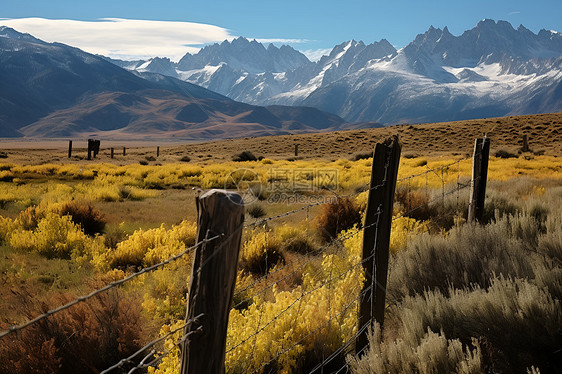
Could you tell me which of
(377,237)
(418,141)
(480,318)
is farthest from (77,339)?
(418,141)

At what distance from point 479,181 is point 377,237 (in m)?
3.67

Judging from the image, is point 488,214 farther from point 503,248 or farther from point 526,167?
point 526,167

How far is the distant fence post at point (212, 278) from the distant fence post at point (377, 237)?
2.12 meters

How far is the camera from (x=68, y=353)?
430 cm

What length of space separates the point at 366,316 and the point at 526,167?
2010cm

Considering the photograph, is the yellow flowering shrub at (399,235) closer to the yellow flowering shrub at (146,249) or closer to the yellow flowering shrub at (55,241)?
the yellow flowering shrub at (146,249)

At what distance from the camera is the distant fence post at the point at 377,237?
432 centimetres

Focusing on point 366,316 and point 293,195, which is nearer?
point 366,316

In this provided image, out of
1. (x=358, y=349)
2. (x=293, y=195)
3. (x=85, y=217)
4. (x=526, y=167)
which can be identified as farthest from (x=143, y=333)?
(x=526, y=167)

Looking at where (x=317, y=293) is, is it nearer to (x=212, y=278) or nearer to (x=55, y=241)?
(x=212, y=278)

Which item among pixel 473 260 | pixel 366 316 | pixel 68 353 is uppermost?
pixel 473 260

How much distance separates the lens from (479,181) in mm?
7258

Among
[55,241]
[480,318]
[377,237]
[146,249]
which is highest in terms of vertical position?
[377,237]

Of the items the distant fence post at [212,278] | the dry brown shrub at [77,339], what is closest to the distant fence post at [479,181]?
the dry brown shrub at [77,339]
